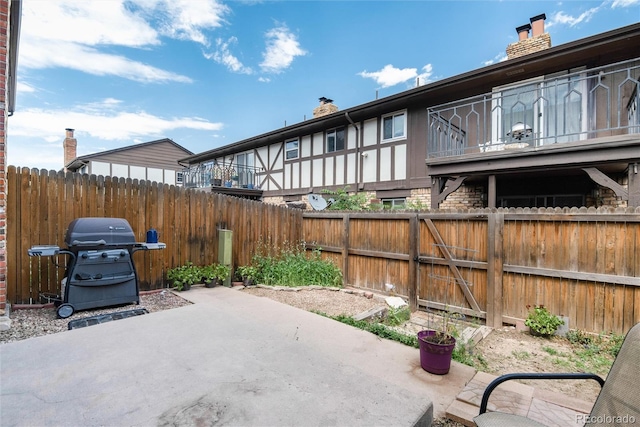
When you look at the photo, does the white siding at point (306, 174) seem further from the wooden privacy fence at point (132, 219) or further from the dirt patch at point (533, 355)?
the dirt patch at point (533, 355)

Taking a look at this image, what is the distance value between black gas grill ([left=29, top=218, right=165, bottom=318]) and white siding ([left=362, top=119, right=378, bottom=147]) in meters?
8.37

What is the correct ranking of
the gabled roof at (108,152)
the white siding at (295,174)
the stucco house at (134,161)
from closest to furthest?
the white siding at (295,174) → the gabled roof at (108,152) → the stucco house at (134,161)

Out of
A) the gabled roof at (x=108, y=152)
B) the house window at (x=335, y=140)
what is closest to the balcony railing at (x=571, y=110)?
the house window at (x=335, y=140)

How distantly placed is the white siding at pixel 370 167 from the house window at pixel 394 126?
2.29 ft

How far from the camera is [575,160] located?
5.77 m

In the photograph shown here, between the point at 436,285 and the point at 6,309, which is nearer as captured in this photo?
the point at 6,309

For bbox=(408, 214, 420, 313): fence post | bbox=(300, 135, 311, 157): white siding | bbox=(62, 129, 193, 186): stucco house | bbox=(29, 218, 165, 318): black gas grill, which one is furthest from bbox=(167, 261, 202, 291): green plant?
bbox=(62, 129, 193, 186): stucco house

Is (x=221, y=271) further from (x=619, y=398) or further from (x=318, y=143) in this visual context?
(x=318, y=143)

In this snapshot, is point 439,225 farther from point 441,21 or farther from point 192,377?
point 441,21

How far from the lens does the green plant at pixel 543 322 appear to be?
4.43 metres

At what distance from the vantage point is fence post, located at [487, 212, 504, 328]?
16.2 feet

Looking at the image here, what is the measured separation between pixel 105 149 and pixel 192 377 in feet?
78.2

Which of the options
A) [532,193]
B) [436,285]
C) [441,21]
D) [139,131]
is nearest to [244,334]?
[436,285]

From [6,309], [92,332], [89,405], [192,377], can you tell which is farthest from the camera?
[6,309]
